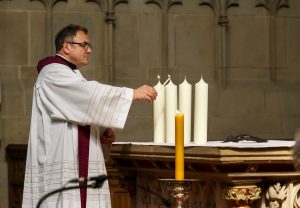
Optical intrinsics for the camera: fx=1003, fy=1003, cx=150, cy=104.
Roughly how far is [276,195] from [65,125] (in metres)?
1.27

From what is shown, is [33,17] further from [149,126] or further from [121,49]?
[149,126]

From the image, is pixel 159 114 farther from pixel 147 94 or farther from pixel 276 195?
pixel 276 195

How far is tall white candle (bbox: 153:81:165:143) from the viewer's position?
17.5 feet

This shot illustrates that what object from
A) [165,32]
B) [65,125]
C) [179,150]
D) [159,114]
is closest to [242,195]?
[179,150]

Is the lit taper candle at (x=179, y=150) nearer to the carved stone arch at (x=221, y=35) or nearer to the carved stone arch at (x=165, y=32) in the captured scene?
the carved stone arch at (x=165, y=32)

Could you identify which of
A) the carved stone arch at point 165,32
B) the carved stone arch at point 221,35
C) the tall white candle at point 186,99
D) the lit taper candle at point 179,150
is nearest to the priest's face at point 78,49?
the tall white candle at point 186,99

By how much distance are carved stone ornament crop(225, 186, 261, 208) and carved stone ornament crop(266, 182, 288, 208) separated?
0.24 ft

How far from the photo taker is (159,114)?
538 cm

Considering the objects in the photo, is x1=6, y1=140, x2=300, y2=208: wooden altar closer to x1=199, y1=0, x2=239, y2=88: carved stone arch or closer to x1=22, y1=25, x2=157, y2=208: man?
x1=22, y1=25, x2=157, y2=208: man

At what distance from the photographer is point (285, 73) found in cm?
1089

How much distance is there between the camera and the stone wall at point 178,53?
33.1 ft

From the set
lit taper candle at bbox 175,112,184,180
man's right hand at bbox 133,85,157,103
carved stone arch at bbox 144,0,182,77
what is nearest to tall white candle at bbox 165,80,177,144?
man's right hand at bbox 133,85,157,103

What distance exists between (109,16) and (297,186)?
237 inches

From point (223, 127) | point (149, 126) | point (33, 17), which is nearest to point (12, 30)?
point (33, 17)
